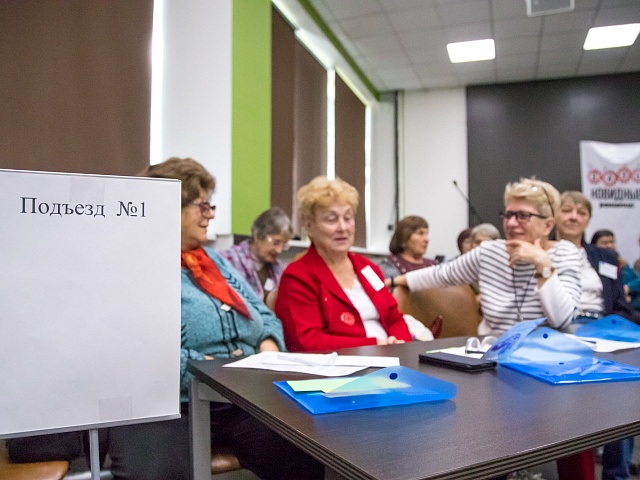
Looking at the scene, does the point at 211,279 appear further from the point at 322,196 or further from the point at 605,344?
the point at 605,344

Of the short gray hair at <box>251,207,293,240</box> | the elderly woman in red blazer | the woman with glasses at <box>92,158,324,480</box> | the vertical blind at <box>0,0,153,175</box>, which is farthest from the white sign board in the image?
the short gray hair at <box>251,207,293,240</box>

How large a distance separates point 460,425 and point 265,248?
2.76 metres

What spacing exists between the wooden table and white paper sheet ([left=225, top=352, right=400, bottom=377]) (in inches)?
2.0

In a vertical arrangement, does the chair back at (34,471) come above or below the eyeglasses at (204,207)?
below

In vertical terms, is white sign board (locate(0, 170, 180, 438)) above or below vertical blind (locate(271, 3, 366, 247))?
below

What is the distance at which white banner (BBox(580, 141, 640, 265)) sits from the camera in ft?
20.5

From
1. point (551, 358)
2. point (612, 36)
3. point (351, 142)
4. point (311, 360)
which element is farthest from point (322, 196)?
point (612, 36)

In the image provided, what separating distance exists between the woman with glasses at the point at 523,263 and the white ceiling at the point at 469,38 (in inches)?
130

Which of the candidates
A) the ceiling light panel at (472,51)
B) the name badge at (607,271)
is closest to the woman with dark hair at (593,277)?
the name badge at (607,271)

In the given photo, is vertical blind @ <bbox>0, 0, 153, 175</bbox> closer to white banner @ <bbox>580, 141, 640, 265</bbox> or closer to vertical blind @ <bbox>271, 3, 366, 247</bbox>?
vertical blind @ <bbox>271, 3, 366, 247</bbox>

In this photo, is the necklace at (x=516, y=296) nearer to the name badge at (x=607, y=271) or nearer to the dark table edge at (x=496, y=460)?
the name badge at (x=607, y=271)

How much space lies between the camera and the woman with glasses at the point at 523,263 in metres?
2.02

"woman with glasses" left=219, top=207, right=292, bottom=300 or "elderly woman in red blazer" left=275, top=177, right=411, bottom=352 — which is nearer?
"elderly woman in red blazer" left=275, top=177, right=411, bottom=352

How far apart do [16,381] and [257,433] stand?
738 mm
